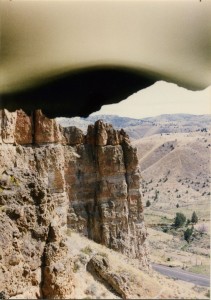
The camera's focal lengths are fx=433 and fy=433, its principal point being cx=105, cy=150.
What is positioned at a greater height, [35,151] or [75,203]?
[35,151]

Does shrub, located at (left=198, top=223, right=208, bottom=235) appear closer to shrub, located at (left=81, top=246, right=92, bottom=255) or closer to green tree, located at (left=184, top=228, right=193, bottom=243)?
green tree, located at (left=184, top=228, right=193, bottom=243)

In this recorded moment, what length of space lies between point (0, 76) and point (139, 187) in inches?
897

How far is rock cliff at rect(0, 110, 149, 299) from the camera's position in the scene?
5102 millimetres

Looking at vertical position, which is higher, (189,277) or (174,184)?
(174,184)

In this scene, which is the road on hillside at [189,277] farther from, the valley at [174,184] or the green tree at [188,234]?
the green tree at [188,234]

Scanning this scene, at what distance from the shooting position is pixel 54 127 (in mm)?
20406

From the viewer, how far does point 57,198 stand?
20906 mm

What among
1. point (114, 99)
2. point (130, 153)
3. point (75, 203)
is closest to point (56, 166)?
point (75, 203)

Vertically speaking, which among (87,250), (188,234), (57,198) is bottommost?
(188,234)

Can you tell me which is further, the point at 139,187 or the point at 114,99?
the point at 139,187

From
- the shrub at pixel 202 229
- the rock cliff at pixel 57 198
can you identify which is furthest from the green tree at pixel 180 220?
the rock cliff at pixel 57 198

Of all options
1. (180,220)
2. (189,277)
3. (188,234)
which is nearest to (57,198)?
(189,277)

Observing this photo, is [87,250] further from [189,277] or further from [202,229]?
[202,229]

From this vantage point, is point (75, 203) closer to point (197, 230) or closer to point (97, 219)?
point (97, 219)
